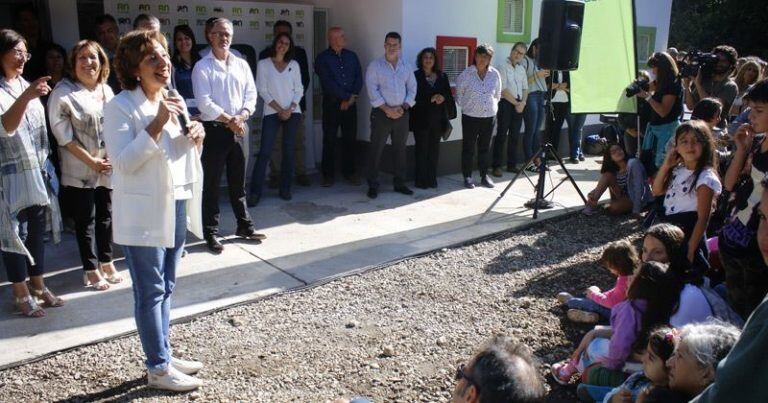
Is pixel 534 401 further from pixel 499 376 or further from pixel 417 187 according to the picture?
pixel 417 187

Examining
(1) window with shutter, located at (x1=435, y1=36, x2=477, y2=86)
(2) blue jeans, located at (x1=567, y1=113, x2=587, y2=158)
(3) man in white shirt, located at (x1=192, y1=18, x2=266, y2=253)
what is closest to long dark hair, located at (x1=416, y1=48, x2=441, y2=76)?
(1) window with shutter, located at (x1=435, y1=36, x2=477, y2=86)

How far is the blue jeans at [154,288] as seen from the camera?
117 inches

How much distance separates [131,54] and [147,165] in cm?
51

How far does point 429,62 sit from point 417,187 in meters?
1.50

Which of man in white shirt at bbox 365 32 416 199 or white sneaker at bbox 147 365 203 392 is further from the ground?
man in white shirt at bbox 365 32 416 199

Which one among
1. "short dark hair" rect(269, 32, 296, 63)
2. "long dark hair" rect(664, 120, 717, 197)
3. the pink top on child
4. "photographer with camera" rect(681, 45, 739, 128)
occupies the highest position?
"short dark hair" rect(269, 32, 296, 63)

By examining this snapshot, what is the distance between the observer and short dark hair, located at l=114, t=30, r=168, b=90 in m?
2.88

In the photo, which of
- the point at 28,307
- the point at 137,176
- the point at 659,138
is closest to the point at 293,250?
the point at 28,307

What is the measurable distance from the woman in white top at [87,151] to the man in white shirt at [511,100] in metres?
5.30

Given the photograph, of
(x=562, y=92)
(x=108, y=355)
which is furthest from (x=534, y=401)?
(x=562, y=92)

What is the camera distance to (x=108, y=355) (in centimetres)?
357

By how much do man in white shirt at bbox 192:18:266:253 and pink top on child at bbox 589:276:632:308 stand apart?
302 cm

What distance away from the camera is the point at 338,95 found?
714 cm

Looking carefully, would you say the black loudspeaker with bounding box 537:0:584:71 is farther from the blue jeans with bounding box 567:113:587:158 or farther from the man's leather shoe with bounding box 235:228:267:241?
the man's leather shoe with bounding box 235:228:267:241
